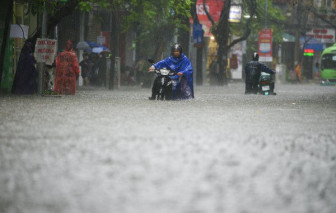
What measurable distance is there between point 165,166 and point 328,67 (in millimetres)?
59020

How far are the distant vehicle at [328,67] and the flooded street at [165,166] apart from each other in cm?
5137

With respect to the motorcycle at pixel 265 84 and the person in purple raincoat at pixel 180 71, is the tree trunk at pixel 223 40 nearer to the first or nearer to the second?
the motorcycle at pixel 265 84

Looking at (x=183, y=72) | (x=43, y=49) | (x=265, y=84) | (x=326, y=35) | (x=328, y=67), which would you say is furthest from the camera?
(x=326, y=35)

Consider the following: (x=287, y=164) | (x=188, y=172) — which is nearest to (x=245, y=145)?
(x=287, y=164)

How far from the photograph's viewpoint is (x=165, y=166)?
27.2 feet

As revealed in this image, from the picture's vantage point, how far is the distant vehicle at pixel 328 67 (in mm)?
65375

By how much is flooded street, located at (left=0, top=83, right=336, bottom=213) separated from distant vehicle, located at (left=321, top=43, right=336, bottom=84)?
2023 inches

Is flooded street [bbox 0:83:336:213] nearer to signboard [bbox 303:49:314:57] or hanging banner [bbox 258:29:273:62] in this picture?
hanging banner [bbox 258:29:273:62]

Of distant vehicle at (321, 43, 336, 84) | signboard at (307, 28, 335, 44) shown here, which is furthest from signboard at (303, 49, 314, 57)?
distant vehicle at (321, 43, 336, 84)

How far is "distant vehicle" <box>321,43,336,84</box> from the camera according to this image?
65.4 metres

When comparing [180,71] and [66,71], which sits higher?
[180,71]

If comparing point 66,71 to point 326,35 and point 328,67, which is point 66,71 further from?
point 326,35

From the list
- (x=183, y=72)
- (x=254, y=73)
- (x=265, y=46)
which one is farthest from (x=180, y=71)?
(x=265, y=46)

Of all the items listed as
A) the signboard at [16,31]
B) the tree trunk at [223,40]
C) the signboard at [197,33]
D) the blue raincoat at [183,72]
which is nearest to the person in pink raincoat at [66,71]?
the signboard at [16,31]
